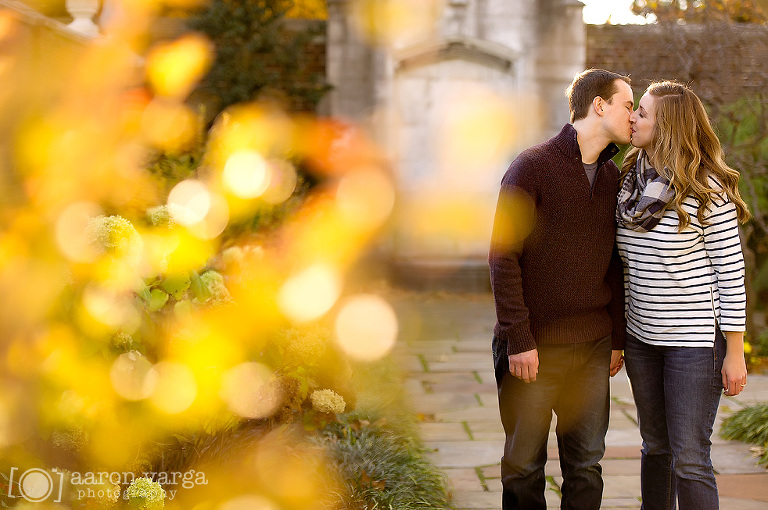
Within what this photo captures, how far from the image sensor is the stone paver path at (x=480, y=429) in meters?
4.07

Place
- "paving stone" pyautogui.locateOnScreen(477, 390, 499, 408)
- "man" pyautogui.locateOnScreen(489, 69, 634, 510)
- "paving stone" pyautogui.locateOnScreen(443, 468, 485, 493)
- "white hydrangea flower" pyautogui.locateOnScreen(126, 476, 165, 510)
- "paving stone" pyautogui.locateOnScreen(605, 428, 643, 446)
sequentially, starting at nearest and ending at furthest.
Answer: "white hydrangea flower" pyautogui.locateOnScreen(126, 476, 165, 510), "man" pyautogui.locateOnScreen(489, 69, 634, 510), "paving stone" pyautogui.locateOnScreen(443, 468, 485, 493), "paving stone" pyautogui.locateOnScreen(605, 428, 643, 446), "paving stone" pyautogui.locateOnScreen(477, 390, 499, 408)

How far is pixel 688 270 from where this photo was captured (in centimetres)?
287

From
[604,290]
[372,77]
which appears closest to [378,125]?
[372,77]

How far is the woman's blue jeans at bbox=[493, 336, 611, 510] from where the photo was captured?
9.84 feet

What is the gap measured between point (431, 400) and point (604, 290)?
9.57 ft

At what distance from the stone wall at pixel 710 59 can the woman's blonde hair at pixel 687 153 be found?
419 cm

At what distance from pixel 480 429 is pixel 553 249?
2.47 m

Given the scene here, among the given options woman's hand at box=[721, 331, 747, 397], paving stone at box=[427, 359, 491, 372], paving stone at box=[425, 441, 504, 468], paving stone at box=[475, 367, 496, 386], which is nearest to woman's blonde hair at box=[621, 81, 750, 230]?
woman's hand at box=[721, 331, 747, 397]

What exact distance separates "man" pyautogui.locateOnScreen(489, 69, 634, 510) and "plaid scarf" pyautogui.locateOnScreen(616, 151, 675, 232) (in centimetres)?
8

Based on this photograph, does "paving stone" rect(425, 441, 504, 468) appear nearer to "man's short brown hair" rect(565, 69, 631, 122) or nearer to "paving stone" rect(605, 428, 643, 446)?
"paving stone" rect(605, 428, 643, 446)

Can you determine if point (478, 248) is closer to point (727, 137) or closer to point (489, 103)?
point (489, 103)

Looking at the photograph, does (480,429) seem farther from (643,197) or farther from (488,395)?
(643,197)

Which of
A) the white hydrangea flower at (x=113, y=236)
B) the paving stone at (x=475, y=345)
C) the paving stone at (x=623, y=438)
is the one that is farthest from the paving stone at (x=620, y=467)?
the white hydrangea flower at (x=113, y=236)

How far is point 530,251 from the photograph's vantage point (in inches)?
117
